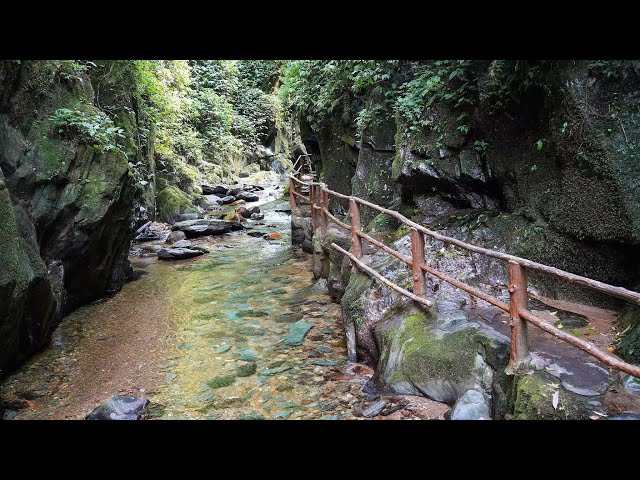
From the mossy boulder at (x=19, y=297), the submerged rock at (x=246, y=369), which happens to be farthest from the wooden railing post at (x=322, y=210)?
the mossy boulder at (x=19, y=297)

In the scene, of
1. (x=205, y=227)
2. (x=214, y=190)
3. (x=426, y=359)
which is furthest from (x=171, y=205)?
(x=426, y=359)

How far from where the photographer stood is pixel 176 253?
40.1ft

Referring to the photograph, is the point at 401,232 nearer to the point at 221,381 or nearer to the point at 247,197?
the point at 221,381

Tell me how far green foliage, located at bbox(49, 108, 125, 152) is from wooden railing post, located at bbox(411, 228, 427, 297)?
5951mm

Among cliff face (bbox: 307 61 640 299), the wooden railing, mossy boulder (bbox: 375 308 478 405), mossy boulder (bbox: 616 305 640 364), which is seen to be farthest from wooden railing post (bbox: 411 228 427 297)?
mossy boulder (bbox: 616 305 640 364)

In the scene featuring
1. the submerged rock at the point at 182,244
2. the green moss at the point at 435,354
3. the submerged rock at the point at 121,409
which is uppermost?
the green moss at the point at 435,354

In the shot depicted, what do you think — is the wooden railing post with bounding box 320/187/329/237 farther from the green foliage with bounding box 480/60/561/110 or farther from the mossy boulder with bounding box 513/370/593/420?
the mossy boulder with bounding box 513/370/593/420

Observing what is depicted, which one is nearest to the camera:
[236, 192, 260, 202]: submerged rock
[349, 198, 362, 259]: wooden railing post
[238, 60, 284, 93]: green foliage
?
[349, 198, 362, 259]: wooden railing post

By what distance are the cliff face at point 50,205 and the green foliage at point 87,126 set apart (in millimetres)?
30

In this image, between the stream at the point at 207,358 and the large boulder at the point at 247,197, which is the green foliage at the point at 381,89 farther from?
the large boulder at the point at 247,197

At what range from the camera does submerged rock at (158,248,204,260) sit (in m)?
12.2

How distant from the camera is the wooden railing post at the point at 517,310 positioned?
3.66 m

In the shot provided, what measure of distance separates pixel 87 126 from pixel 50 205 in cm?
160
